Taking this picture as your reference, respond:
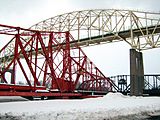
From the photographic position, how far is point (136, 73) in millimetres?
46500

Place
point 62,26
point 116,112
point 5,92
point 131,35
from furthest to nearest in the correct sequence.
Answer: point 62,26 < point 131,35 < point 5,92 < point 116,112

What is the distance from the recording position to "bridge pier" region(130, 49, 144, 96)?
43.4 m

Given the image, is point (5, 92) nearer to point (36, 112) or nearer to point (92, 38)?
point (36, 112)

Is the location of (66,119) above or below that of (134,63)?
below

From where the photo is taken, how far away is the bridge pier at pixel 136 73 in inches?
1710

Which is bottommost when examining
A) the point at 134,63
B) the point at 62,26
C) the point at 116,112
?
the point at 116,112

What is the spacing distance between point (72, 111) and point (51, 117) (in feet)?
4.87

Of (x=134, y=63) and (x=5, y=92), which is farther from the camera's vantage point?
(x=134, y=63)

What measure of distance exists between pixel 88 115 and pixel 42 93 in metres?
14.5

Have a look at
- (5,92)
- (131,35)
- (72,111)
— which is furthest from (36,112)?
(131,35)

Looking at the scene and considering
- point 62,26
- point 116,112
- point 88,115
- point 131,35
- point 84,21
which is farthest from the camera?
point 62,26

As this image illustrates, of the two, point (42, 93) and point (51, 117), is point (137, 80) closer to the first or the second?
point (42, 93)

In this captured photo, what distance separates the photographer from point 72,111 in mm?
12148

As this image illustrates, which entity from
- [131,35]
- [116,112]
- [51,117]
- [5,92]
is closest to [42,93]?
[5,92]
